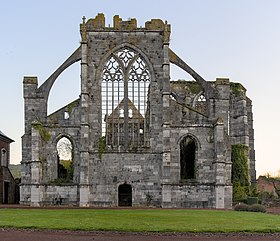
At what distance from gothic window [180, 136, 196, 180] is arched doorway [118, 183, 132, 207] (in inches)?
Answer: 181

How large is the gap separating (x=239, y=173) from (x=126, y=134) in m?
11.7

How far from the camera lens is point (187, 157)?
4659 centimetres

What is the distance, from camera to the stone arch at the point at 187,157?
151 ft

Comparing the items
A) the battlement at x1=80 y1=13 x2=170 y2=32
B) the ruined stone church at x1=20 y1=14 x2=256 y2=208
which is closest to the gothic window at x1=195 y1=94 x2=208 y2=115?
→ the ruined stone church at x1=20 y1=14 x2=256 y2=208

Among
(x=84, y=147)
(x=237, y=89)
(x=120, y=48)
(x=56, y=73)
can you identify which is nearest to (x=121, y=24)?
(x=120, y=48)

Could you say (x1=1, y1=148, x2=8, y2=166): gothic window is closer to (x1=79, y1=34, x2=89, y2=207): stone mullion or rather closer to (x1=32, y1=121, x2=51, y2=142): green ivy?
(x1=32, y1=121, x2=51, y2=142): green ivy

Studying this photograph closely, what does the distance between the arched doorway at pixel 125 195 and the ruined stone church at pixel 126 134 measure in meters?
0.08

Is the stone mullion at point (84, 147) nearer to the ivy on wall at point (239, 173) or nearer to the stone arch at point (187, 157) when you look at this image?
the stone arch at point (187, 157)

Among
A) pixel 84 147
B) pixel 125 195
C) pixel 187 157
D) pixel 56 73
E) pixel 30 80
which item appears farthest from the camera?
pixel 187 157

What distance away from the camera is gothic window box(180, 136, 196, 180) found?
46.2 metres

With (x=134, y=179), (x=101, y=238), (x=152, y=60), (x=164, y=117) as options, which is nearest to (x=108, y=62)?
(x=152, y=60)

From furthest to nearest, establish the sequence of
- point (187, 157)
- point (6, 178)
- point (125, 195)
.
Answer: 1. point (6, 178)
2. point (187, 157)
3. point (125, 195)

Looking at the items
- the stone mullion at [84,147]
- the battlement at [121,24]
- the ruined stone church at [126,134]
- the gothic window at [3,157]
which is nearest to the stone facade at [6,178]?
the gothic window at [3,157]

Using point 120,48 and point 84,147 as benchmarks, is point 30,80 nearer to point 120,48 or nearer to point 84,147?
point 84,147
